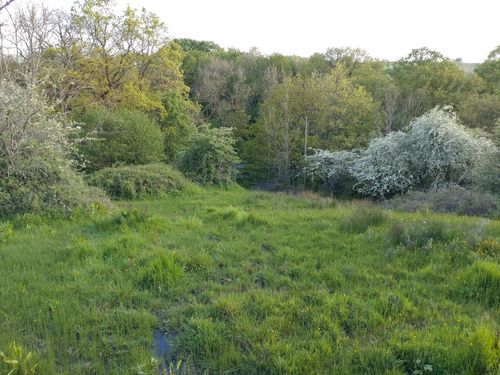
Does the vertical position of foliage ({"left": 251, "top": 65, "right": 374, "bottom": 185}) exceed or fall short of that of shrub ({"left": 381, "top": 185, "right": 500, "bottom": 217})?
it exceeds it

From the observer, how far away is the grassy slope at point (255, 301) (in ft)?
12.1

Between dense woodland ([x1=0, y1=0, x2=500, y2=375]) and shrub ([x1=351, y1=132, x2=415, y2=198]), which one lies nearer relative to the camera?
dense woodland ([x1=0, y1=0, x2=500, y2=375])

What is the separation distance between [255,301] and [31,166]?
802 centimetres

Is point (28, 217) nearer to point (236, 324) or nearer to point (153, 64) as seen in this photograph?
point (236, 324)

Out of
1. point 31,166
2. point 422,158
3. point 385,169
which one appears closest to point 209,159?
point 385,169

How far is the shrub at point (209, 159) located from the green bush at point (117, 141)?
1871 millimetres

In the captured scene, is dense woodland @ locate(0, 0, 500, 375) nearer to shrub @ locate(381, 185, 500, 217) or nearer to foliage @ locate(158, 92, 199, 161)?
shrub @ locate(381, 185, 500, 217)

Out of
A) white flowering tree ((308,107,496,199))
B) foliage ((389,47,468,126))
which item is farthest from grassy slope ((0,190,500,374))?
foliage ((389,47,468,126))

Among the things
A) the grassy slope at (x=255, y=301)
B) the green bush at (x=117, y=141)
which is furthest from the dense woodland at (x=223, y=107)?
the grassy slope at (x=255, y=301)

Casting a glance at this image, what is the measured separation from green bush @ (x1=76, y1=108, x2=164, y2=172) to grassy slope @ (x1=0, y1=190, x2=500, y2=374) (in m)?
10.9

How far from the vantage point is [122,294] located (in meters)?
5.17

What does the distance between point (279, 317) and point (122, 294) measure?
2.16 metres

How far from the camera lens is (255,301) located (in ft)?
15.6

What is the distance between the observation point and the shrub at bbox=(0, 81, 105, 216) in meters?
9.58
